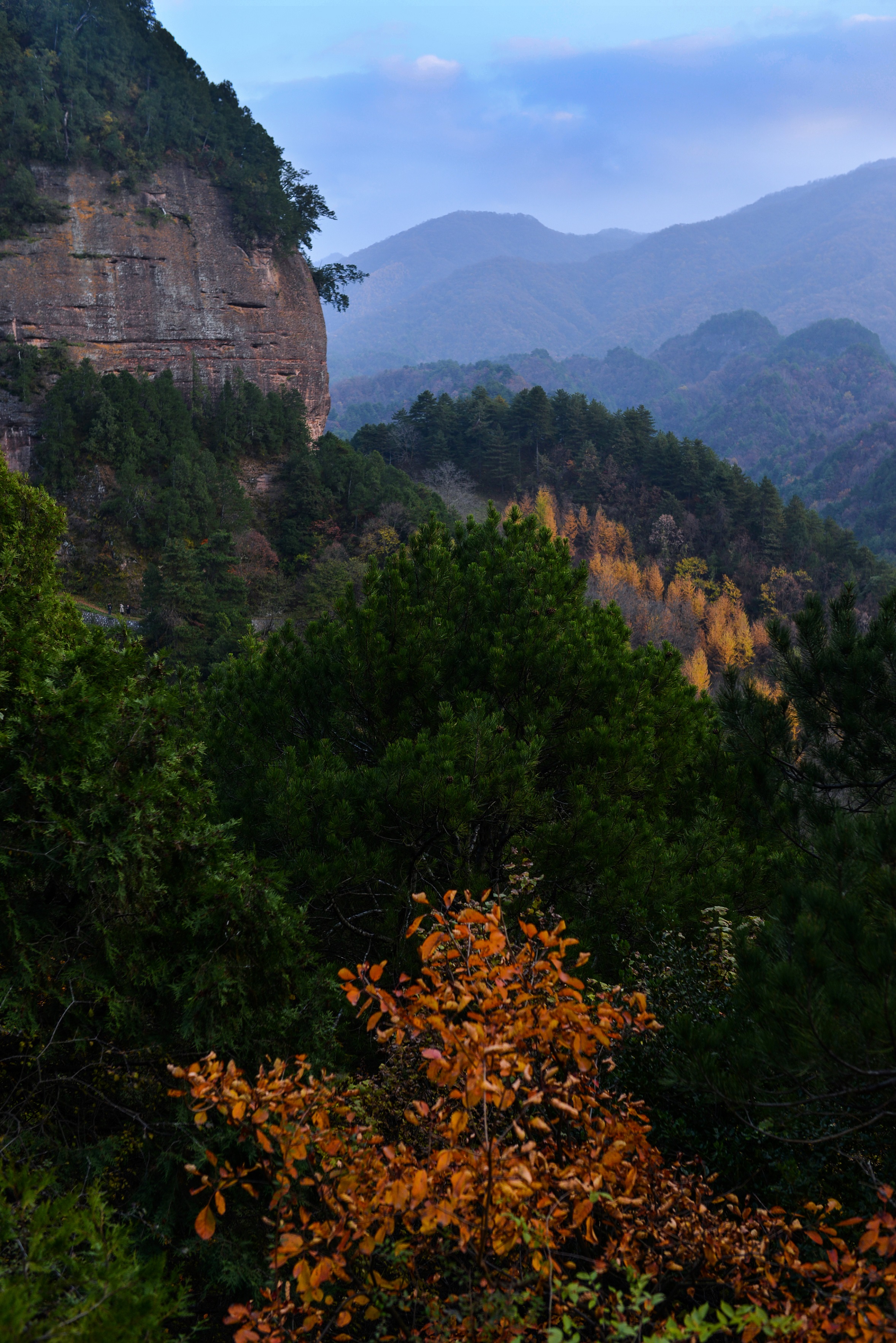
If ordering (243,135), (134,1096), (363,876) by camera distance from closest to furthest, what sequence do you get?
(134,1096) < (363,876) < (243,135)

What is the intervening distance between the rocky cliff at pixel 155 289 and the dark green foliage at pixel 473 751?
120ft

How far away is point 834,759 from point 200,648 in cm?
2613

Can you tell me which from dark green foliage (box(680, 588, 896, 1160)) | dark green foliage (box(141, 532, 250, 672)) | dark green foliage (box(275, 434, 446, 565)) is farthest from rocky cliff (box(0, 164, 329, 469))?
dark green foliage (box(680, 588, 896, 1160))

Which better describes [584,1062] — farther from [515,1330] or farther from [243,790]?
[243,790]

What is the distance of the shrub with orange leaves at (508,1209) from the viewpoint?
2.46 m

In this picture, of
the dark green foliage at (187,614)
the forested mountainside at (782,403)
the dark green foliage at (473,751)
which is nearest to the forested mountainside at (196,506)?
the dark green foliage at (187,614)

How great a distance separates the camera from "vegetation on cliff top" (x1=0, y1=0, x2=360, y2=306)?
131ft

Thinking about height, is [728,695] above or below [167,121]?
below

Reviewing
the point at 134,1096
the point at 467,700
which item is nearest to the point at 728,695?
the point at 467,700

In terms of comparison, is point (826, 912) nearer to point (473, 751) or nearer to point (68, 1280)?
point (68, 1280)

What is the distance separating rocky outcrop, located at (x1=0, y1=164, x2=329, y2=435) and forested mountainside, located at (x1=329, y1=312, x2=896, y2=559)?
61.6 meters

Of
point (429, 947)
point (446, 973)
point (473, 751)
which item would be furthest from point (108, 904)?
point (473, 751)

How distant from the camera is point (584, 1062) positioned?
2.72 m

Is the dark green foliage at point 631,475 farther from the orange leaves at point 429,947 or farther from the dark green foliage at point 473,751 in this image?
the orange leaves at point 429,947
